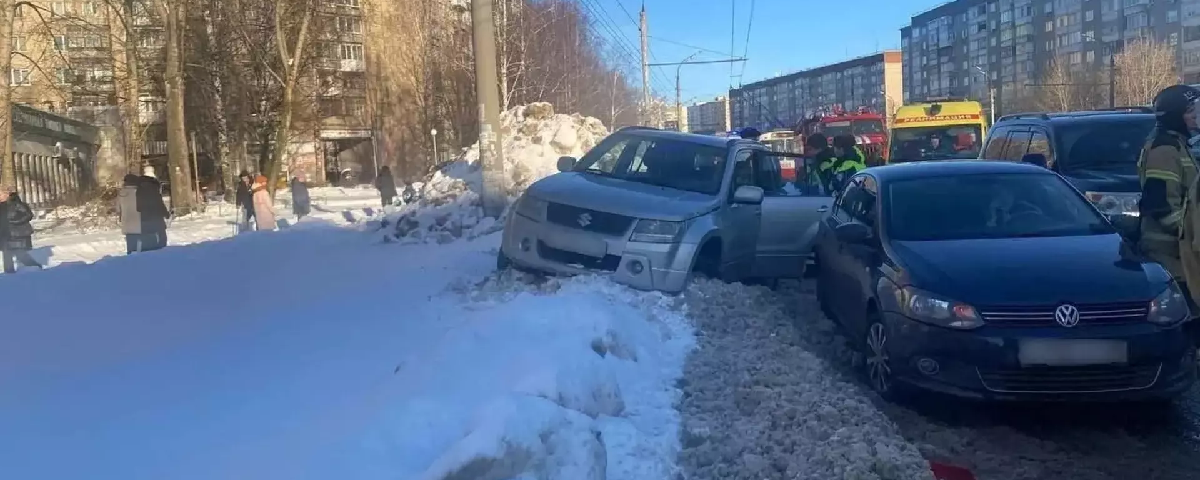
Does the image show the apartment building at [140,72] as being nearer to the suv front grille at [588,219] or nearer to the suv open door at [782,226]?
the suv front grille at [588,219]

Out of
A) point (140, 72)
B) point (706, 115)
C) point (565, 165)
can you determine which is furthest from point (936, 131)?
point (706, 115)

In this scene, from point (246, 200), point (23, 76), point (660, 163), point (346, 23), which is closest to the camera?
point (660, 163)

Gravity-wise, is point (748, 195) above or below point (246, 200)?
above

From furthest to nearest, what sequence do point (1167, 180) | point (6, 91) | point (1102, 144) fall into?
1. point (6, 91)
2. point (1102, 144)
3. point (1167, 180)

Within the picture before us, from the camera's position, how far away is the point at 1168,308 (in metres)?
5.45

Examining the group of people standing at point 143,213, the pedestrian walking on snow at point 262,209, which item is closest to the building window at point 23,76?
the pedestrian walking on snow at point 262,209

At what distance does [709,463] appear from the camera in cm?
466

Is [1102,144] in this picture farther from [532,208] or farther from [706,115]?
[706,115]

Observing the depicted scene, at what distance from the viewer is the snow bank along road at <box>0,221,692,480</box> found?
4215 mm

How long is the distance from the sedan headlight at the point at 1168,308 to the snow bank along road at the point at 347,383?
2.61 m

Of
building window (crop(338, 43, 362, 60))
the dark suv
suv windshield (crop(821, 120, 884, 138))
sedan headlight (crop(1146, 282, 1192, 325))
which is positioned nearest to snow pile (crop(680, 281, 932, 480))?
sedan headlight (crop(1146, 282, 1192, 325))

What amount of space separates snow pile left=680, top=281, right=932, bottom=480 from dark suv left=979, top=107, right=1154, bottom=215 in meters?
3.99

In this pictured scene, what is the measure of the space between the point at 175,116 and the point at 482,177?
59.6ft

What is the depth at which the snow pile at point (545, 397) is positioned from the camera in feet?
13.4
